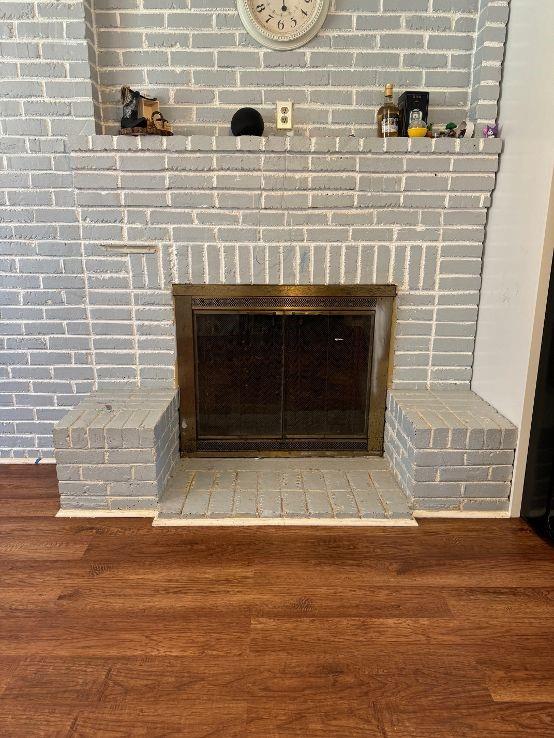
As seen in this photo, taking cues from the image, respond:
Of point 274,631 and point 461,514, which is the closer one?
point 274,631

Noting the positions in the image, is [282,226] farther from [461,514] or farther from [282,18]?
[461,514]

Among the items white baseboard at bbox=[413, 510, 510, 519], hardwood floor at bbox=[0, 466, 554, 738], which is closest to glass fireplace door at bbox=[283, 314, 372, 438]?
white baseboard at bbox=[413, 510, 510, 519]

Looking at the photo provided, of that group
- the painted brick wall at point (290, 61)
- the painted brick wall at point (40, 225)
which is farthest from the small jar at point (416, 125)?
the painted brick wall at point (40, 225)

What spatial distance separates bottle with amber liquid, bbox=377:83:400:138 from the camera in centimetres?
203

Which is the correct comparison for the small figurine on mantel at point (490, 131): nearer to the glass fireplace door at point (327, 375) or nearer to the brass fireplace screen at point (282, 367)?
the brass fireplace screen at point (282, 367)

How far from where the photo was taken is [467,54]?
2.09m

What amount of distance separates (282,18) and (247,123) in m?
0.47

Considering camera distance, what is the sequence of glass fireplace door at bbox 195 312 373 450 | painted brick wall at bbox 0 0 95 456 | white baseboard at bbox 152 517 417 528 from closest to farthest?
1. white baseboard at bbox 152 517 417 528
2. painted brick wall at bbox 0 0 95 456
3. glass fireplace door at bbox 195 312 373 450

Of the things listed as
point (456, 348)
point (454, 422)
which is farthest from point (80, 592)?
point (456, 348)

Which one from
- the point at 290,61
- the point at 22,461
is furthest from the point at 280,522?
the point at 290,61

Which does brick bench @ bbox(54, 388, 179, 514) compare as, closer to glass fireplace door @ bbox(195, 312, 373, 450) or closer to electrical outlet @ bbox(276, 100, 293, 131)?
glass fireplace door @ bbox(195, 312, 373, 450)

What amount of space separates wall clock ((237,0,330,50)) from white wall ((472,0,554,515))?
2.60 feet

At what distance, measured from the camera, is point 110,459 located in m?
1.90

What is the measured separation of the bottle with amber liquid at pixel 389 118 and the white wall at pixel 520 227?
443 millimetres
